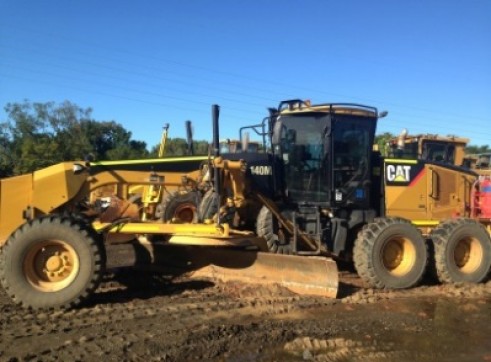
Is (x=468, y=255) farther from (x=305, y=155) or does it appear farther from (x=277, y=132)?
(x=277, y=132)

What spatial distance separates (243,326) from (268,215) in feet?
9.02

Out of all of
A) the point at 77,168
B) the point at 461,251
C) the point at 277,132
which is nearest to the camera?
the point at 77,168

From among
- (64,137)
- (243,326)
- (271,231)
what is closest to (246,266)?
(271,231)

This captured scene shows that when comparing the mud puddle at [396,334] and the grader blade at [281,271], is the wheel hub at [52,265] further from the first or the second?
the mud puddle at [396,334]

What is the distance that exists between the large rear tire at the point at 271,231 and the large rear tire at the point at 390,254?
3.55 ft

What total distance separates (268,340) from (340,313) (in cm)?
151

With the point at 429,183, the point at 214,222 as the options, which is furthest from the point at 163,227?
the point at 429,183

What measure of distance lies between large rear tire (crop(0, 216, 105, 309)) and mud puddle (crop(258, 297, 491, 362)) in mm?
2284

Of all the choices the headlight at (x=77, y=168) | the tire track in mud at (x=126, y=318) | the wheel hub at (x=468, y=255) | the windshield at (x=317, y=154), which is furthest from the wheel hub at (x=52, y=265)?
the wheel hub at (x=468, y=255)

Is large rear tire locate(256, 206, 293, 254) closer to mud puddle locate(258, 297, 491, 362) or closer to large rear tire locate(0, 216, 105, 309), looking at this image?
mud puddle locate(258, 297, 491, 362)

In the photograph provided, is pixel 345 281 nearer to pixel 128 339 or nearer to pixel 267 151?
pixel 267 151

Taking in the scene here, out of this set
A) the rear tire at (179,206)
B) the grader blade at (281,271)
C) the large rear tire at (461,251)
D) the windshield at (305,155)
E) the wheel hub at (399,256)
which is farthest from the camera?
the rear tire at (179,206)

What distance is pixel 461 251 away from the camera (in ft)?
29.5

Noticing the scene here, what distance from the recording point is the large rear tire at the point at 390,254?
8000 mm
